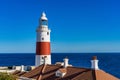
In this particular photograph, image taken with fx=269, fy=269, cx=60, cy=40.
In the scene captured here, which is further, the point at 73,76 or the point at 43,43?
the point at 43,43

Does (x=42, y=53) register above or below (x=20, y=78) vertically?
above

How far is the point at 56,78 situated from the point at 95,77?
5.00 meters

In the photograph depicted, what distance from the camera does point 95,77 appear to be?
78.5 ft

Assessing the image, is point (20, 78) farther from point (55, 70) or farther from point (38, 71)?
point (55, 70)

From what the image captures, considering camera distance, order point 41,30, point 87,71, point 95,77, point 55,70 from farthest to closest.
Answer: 1. point 41,30
2. point 55,70
3. point 87,71
4. point 95,77

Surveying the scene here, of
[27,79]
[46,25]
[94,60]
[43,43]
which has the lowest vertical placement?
[27,79]

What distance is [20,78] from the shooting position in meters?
30.8

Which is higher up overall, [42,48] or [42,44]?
[42,44]

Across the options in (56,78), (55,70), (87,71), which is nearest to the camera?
(87,71)

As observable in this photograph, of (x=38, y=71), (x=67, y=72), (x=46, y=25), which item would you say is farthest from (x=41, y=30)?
(x=67, y=72)

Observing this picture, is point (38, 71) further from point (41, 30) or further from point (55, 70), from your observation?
point (41, 30)

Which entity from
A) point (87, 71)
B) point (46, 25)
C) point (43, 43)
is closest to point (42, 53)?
point (43, 43)

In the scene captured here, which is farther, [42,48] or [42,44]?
[42,44]

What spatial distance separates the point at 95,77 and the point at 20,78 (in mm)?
10401
